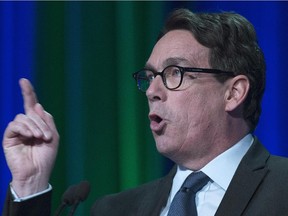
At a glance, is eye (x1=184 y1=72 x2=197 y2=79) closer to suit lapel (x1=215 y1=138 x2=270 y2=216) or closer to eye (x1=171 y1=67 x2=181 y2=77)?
eye (x1=171 y1=67 x2=181 y2=77)

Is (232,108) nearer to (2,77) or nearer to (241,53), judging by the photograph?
(241,53)

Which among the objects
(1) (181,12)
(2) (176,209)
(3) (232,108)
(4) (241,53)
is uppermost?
(1) (181,12)

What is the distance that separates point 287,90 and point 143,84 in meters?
0.54

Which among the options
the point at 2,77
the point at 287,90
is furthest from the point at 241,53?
the point at 2,77

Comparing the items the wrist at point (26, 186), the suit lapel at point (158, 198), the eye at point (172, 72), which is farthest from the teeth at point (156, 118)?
the wrist at point (26, 186)

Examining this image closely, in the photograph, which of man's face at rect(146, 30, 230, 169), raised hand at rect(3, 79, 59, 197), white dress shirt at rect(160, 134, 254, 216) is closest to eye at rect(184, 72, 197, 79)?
man's face at rect(146, 30, 230, 169)

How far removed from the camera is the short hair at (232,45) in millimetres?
1746

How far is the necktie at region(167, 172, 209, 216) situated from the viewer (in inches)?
64.7

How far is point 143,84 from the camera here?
180 cm

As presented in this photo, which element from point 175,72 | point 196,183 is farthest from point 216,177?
point 175,72

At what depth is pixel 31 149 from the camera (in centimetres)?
169

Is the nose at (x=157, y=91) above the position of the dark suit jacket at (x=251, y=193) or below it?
above

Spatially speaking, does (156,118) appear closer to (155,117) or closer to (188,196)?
(155,117)

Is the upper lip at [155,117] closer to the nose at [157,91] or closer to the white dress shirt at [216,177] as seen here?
the nose at [157,91]
